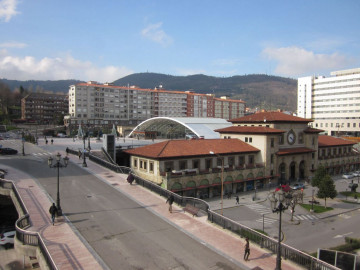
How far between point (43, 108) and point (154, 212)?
135 m

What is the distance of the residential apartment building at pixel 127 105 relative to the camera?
123 meters

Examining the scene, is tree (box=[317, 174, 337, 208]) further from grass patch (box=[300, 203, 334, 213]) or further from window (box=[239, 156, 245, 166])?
window (box=[239, 156, 245, 166])

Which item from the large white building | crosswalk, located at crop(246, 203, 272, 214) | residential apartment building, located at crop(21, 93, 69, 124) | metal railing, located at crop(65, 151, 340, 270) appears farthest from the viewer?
residential apartment building, located at crop(21, 93, 69, 124)

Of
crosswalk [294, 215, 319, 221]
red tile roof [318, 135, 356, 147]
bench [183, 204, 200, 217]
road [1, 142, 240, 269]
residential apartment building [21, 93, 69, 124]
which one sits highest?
residential apartment building [21, 93, 69, 124]

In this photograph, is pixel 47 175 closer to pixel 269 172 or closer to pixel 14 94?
pixel 269 172

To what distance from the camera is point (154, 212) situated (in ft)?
74.4

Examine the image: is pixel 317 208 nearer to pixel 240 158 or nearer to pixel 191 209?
pixel 240 158

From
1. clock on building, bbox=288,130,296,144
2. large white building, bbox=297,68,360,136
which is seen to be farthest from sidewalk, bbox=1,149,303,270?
large white building, bbox=297,68,360,136

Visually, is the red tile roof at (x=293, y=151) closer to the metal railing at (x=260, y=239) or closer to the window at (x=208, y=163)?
the window at (x=208, y=163)

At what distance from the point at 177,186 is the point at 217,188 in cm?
774

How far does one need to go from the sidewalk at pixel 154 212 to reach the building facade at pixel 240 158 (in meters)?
9.62

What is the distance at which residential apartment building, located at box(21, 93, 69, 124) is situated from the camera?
135125mm

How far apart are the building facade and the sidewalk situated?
31.6 ft

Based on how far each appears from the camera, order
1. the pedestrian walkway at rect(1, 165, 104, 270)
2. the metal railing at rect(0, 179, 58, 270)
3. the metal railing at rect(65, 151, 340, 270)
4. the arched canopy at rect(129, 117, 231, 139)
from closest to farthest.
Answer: the metal railing at rect(0, 179, 58, 270) → the metal railing at rect(65, 151, 340, 270) → the pedestrian walkway at rect(1, 165, 104, 270) → the arched canopy at rect(129, 117, 231, 139)
